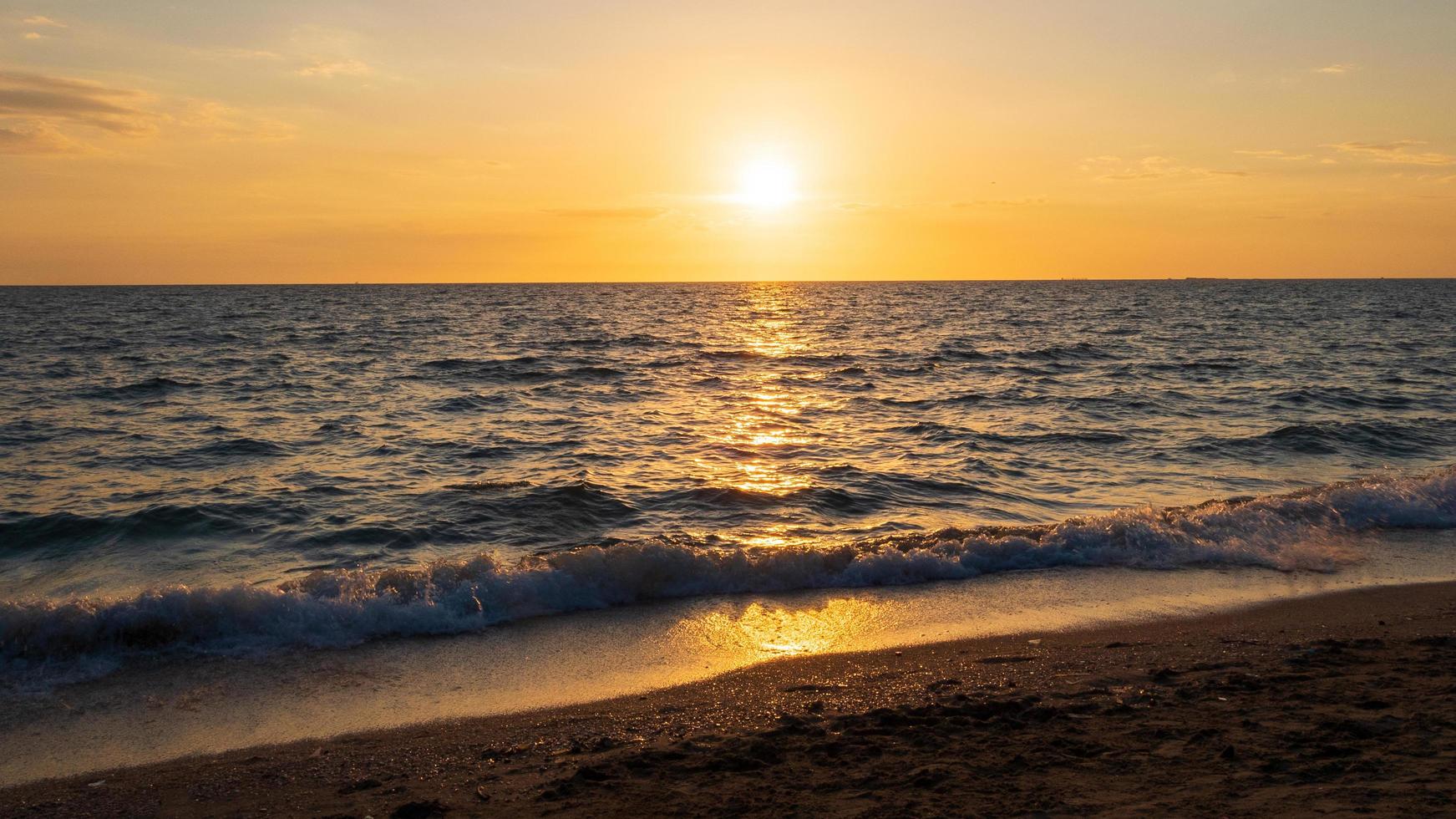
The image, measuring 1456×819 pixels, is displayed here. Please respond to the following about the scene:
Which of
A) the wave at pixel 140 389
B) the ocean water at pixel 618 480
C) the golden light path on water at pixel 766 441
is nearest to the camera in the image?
the ocean water at pixel 618 480

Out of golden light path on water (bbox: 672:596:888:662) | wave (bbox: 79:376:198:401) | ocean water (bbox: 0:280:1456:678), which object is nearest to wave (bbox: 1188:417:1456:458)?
ocean water (bbox: 0:280:1456:678)

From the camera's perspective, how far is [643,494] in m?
14.4

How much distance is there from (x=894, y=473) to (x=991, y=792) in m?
11.0

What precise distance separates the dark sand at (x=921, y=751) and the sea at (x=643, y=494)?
1118 mm

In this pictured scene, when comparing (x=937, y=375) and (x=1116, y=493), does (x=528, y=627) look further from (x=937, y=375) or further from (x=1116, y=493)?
(x=937, y=375)

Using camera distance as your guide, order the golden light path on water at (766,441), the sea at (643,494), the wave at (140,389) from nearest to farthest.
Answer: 1. the sea at (643,494)
2. the golden light path on water at (766,441)
3. the wave at (140,389)

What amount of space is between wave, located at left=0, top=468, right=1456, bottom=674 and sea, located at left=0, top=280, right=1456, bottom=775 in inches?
1.4

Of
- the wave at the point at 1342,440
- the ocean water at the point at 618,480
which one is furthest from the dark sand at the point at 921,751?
the wave at the point at 1342,440

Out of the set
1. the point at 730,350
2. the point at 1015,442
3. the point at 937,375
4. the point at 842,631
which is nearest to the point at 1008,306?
the point at 730,350

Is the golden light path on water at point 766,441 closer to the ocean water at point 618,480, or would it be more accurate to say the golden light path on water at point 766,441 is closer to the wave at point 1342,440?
the ocean water at point 618,480

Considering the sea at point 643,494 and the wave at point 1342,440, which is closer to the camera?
the sea at point 643,494

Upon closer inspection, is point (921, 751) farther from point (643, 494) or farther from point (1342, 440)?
point (1342, 440)

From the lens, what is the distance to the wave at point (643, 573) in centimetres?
842

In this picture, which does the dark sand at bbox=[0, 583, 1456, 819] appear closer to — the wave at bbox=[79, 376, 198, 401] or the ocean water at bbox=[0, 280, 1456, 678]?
the ocean water at bbox=[0, 280, 1456, 678]
